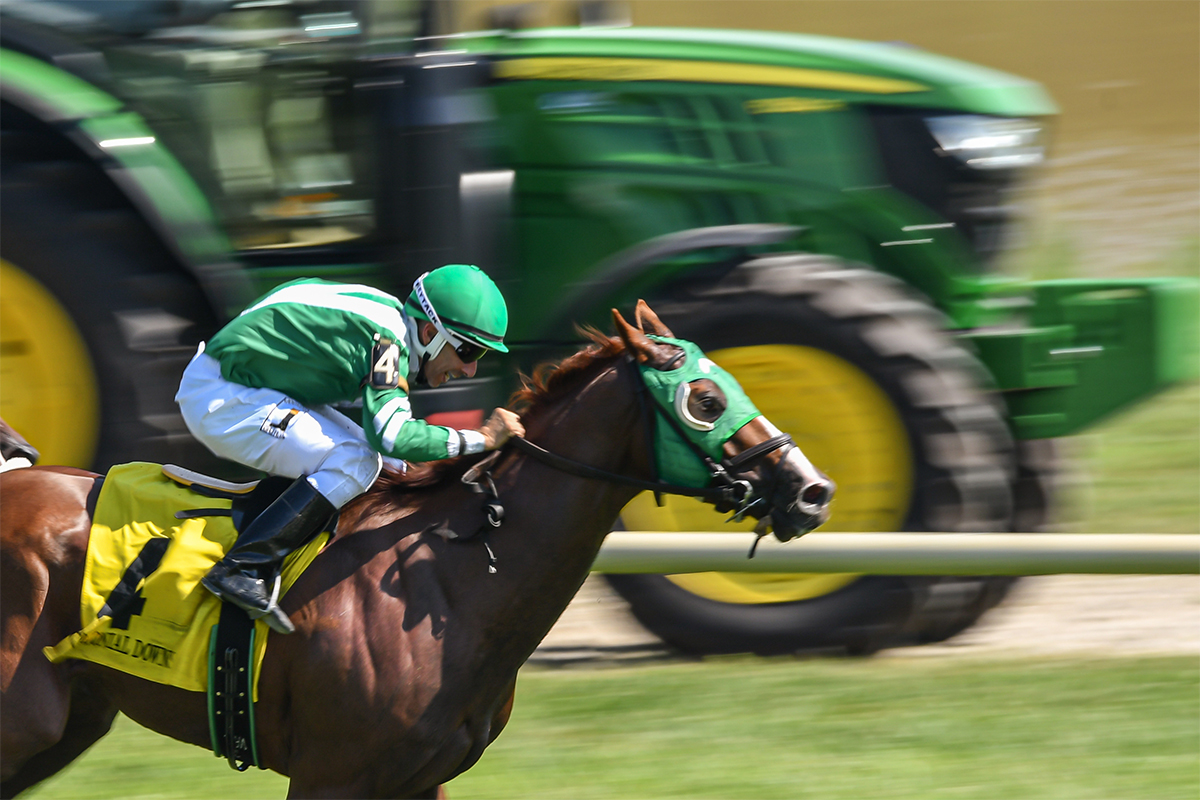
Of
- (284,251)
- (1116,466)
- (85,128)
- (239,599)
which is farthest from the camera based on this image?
(1116,466)

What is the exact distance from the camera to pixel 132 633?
3.51 meters

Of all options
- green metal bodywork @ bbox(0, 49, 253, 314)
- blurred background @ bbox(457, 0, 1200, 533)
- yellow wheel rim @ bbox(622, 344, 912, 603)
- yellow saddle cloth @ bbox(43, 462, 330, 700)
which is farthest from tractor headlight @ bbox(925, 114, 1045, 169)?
blurred background @ bbox(457, 0, 1200, 533)

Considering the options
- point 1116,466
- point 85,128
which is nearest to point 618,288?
point 85,128

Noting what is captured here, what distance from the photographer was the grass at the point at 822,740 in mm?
4594

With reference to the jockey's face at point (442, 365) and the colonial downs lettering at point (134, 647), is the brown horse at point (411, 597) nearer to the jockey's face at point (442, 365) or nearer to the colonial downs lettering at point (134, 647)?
the colonial downs lettering at point (134, 647)

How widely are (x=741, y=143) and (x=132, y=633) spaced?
3.82 m

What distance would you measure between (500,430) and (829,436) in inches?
106

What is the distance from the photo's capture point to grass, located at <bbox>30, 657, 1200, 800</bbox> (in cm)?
459

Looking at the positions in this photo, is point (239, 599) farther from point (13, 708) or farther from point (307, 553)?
point (13, 708)

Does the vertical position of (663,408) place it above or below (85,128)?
below

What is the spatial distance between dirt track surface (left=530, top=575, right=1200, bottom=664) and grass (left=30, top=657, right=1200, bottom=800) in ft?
0.97

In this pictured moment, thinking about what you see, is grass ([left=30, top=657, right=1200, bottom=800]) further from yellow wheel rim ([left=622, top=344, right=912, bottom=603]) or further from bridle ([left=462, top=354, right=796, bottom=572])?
bridle ([left=462, top=354, right=796, bottom=572])

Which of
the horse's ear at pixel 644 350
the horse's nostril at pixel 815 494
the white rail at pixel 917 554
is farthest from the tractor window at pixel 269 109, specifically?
the horse's nostril at pixel 815 494

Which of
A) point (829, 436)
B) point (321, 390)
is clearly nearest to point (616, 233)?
point (829, 436)
